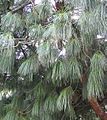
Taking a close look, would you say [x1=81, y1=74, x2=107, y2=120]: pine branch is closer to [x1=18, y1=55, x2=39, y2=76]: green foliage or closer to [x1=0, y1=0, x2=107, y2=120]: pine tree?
[x1=0, y1=0, x2=107, y2=120]: pine tree

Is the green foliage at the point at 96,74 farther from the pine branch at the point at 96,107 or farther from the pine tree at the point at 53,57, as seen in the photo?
the pine branch at the point at 96,107

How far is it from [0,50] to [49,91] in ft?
1.21

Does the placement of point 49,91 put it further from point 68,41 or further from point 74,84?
point 68,41

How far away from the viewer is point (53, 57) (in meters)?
1.49

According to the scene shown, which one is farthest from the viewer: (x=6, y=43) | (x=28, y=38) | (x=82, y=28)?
(x=28, y=38)

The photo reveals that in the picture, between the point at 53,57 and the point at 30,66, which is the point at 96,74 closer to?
the point at 53,57

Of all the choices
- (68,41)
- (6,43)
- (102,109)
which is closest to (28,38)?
(6,43)

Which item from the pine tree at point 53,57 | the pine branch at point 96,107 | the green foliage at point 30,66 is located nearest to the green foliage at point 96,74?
the pine tree at point 53,57

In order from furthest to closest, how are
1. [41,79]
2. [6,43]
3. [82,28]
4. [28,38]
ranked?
Result: [41,79] < [28,38] < [6,43] < [82,28]

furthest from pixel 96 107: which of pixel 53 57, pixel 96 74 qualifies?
pixel 53 57

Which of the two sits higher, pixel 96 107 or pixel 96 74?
pixel 96 74

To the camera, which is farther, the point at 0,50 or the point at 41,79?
the point at 41,79

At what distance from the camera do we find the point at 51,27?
1.46m

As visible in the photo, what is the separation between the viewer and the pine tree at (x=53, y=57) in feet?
4.74
